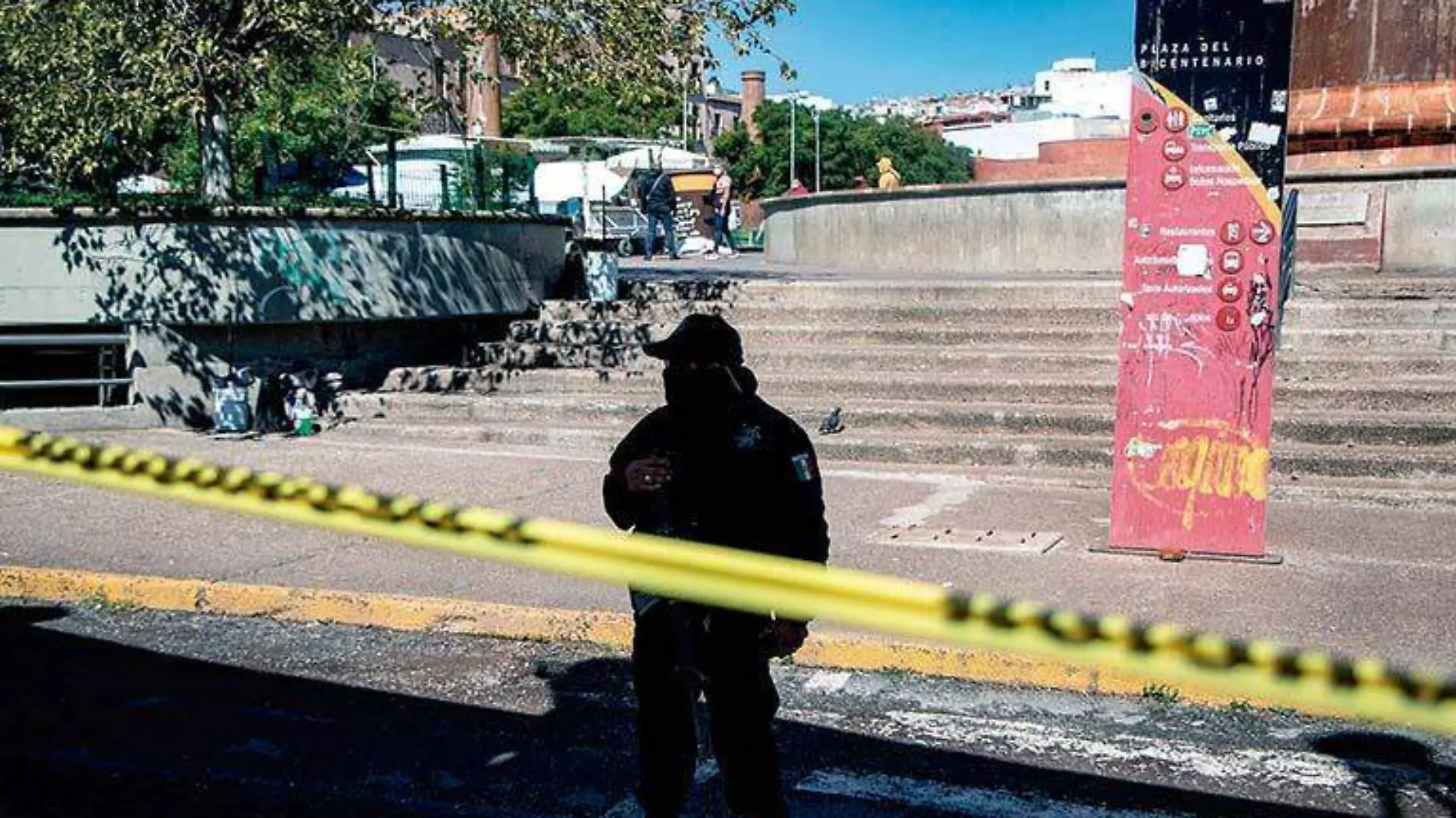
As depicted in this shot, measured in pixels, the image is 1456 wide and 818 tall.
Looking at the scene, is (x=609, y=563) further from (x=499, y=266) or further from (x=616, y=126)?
(x=616, y=126)

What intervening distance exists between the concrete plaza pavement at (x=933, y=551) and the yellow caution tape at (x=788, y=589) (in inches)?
177

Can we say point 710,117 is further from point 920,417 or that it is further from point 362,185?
point 920,417

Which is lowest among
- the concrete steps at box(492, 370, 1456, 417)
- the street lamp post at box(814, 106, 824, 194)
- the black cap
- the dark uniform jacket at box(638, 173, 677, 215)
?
the concrete steps at box(492, 370, 1456, 417)

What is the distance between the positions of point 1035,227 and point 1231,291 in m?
11.0

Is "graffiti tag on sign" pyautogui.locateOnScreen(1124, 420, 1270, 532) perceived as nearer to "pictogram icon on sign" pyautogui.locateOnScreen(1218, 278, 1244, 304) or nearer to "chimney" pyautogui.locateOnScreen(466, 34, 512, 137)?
"pictogram icon on sign" pyautogui.locateOnScreen(1218, 278, 1244, 304)

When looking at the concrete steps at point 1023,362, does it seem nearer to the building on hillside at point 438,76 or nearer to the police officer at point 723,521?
the building on hillside at point 438,76

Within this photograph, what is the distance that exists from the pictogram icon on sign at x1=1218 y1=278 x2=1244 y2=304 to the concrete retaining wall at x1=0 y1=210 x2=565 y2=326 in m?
8.78

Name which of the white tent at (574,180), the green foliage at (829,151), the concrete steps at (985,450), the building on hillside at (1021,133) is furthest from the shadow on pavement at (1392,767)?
the green foliage at (829,151)

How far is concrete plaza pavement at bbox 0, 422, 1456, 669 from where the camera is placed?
6.96m

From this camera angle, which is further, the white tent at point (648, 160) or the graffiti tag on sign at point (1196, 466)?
the white tent at point (648, 160)

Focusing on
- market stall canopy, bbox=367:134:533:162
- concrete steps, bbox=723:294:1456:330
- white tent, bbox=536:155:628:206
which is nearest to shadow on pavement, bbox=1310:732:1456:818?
concrete steps, bbox=723:294:1456:330

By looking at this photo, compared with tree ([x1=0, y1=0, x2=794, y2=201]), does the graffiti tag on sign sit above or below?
below

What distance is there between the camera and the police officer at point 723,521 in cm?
393

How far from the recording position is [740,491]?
12.9 ft
